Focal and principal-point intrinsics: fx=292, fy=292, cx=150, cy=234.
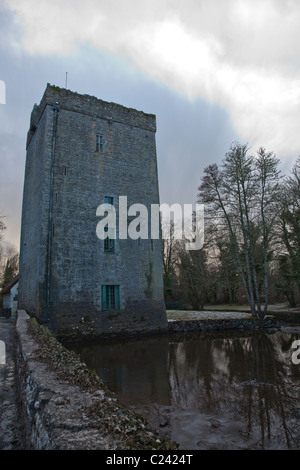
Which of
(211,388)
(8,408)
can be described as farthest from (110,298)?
(8,408)

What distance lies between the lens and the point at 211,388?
281 inches

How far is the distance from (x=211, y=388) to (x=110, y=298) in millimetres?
9567

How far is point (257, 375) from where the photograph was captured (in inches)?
320

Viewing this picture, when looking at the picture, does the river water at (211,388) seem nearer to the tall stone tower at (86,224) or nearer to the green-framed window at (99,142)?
the tall stone tower at (86,224)

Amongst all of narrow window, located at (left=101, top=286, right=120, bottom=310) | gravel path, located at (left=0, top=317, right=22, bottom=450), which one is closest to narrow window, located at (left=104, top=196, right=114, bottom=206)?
narrow window, located at (left=101, top=286, right=120, bottom=310)

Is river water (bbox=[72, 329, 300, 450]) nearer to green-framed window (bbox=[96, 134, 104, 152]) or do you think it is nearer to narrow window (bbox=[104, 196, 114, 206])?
narrow window (bbox=[104, 196, 114, 206])

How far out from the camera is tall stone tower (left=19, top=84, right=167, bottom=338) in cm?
1470

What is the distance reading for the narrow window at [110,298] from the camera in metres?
15.7

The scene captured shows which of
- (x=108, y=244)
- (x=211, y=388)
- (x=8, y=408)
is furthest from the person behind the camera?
(x=108, y=244)

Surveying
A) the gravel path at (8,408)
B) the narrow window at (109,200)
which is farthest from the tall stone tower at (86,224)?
the gravel path at (8,408)

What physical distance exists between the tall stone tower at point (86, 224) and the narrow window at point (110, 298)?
53 mm

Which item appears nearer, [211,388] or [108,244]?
[211,388]

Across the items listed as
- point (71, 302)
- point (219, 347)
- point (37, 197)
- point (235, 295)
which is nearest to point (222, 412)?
point (219, 347)

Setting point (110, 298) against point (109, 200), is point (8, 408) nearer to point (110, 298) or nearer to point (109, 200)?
point (110, 298)
